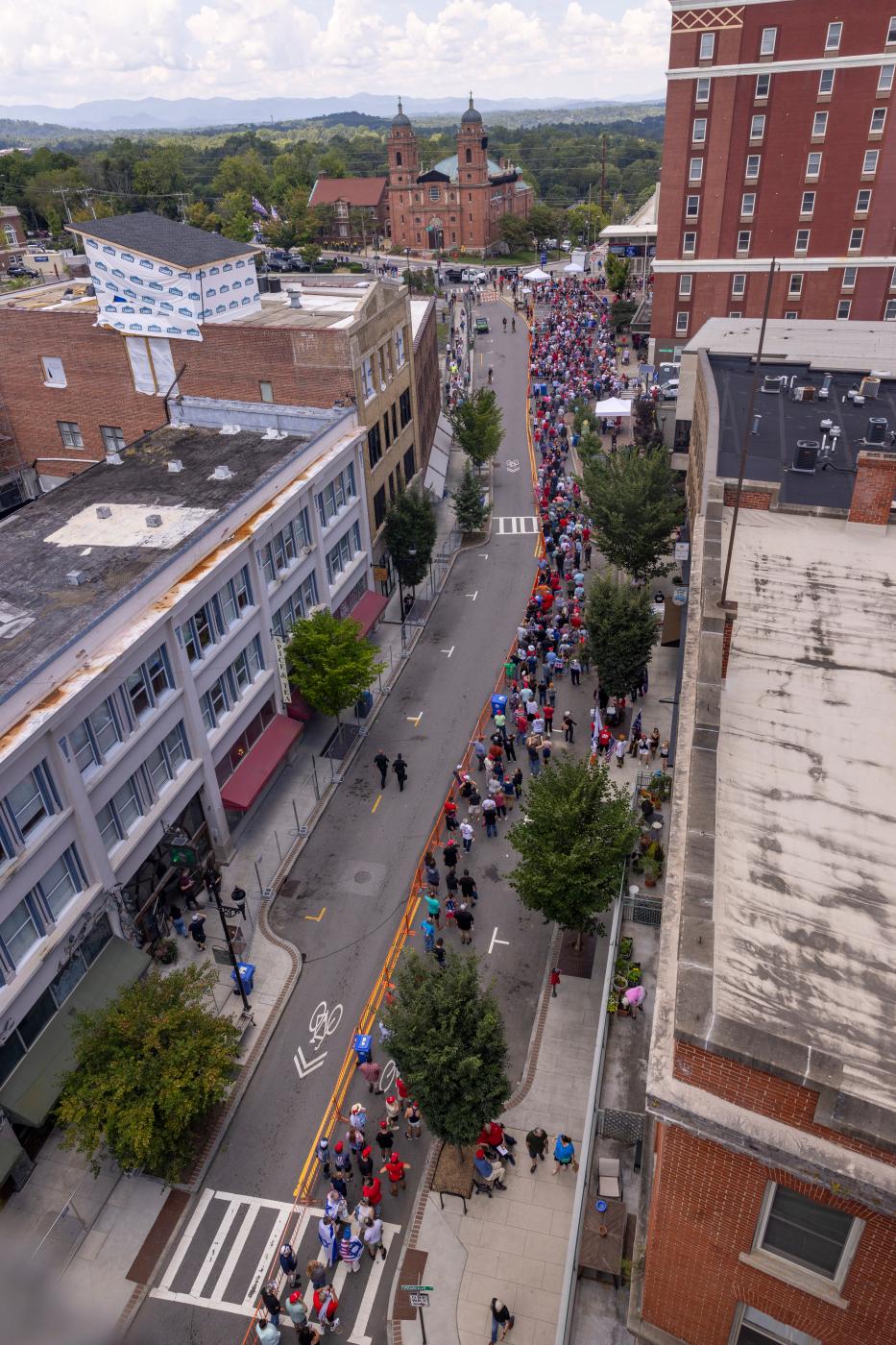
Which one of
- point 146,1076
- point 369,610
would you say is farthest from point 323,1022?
point 369,610

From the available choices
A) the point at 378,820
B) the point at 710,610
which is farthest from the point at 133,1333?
the point at 710,610

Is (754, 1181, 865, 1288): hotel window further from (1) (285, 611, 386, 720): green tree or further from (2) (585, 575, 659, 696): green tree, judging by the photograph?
(1) (285, 611, 386, 720): green tree

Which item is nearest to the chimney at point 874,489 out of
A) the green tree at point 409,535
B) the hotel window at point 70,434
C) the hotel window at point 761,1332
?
the hotel window at point 761,1332

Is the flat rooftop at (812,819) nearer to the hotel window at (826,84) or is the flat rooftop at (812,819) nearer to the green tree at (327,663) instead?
the green tree at (327,663)

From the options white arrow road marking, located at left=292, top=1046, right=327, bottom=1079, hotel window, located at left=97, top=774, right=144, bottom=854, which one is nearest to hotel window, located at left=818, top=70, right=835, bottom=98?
hotel window, located at left=97, top=774, right=144, bottom=854

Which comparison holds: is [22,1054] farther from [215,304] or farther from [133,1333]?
[215,304]

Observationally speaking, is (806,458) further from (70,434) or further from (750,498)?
(70,434)

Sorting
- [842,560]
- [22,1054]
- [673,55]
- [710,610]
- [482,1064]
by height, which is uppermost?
[673,55]
